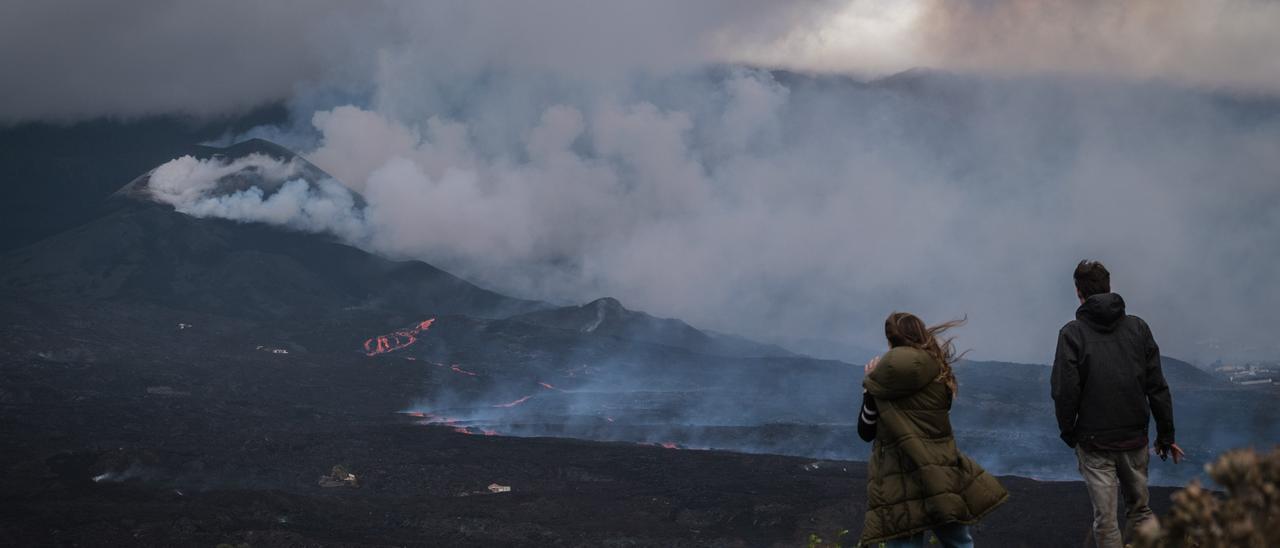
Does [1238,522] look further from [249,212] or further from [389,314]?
[249,212]

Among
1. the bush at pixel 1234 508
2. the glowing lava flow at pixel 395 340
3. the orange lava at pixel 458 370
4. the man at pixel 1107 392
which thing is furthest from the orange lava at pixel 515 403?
the bush at pixel 1234 508

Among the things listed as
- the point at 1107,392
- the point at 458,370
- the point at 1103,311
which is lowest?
the point at 1107,392

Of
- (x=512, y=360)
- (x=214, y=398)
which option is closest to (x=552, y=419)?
(x=214, y=398)

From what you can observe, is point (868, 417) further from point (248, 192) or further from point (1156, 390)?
point (248, 192)

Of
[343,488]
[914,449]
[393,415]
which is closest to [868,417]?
[914,449]

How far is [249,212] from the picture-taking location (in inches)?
3511

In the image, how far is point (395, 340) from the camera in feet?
207

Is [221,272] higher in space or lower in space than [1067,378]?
higher

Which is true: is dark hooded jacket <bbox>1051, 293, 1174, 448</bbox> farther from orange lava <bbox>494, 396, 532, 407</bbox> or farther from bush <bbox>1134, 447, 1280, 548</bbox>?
orange lava <bbox>494, 396, 532, 407</bbox>

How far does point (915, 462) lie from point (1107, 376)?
202 centimetres

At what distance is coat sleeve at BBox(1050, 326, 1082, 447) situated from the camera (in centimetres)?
647

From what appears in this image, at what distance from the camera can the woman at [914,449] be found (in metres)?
5.23

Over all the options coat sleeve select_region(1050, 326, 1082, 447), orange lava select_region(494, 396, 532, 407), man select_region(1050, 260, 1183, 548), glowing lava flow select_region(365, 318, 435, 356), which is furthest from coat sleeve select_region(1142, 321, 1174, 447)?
glowing lava flow select_region(365, 318, 435, 356)

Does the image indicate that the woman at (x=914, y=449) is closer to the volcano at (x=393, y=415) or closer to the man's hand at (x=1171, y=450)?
the man's hand at (x=1171, y=450)
